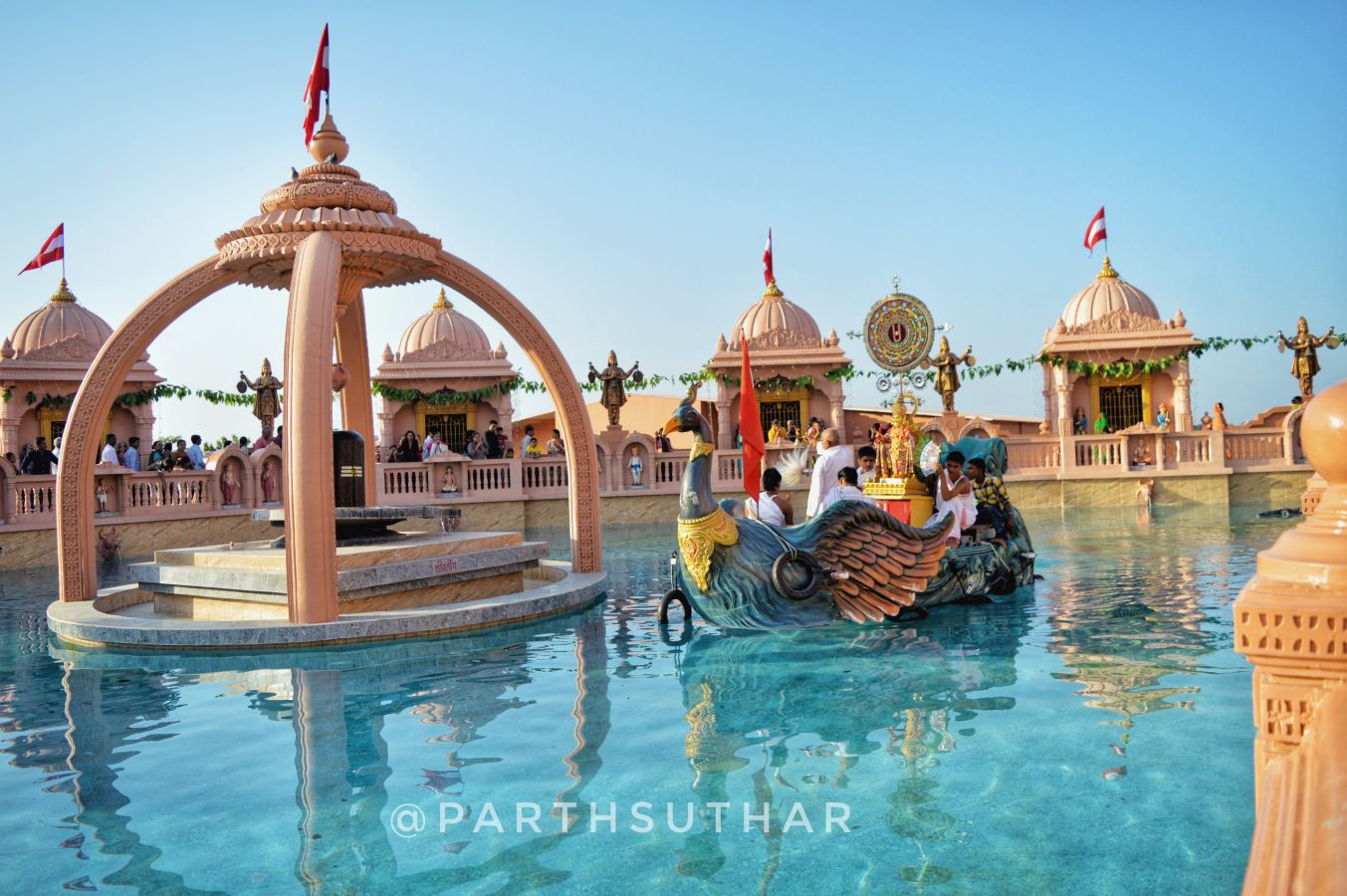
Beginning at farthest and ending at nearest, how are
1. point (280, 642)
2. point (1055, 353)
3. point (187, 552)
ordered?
1. point (1055, 353)
2. point (187, 552)
3. point (280, 642)

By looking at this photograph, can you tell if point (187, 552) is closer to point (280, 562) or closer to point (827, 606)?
point (280, 562)

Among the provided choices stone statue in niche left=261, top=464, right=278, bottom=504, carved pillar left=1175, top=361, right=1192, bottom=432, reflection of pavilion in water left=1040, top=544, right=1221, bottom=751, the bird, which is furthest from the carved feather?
carved pillar left=1175, top=361, right=1192, bottom=432

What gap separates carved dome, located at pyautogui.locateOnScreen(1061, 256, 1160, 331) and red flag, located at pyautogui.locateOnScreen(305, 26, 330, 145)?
2537 centimetres

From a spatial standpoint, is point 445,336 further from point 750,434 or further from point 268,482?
point 750,434

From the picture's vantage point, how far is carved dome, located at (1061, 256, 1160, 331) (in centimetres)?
3058

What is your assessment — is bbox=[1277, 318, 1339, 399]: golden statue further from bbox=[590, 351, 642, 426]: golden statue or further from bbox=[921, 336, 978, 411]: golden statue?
bbox=[590, 351, 642, 426]: golden statue

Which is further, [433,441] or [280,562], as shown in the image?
[433,441]

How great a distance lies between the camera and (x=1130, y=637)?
305 inches

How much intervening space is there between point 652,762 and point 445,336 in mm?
28342

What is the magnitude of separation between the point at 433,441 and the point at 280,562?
1435 centimetres

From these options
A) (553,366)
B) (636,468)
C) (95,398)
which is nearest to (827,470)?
(553,366)

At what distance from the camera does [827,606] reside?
8.44 m

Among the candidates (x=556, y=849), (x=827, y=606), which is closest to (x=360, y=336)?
(x=827, y=606)

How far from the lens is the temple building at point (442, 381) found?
104 ft
